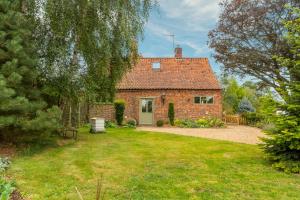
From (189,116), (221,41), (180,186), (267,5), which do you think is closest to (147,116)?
(189,116)

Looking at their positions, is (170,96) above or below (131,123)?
above

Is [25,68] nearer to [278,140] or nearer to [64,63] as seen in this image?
[64,63]

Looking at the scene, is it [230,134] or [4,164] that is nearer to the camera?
[4,164]

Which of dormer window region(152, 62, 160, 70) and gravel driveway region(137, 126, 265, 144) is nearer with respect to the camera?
gravel driveway region(137, 126, 265, 144)

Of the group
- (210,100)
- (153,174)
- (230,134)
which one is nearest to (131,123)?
(210,100)

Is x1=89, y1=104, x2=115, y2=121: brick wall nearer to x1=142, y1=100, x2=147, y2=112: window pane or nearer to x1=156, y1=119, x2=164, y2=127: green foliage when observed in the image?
x1=142, y1=100, x2=147, y2=112: window pane

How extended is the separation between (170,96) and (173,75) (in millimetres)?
1922

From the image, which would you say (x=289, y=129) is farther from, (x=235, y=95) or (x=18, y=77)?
(x=235, y=95)

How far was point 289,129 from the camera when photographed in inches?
274

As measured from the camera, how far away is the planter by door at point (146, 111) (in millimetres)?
22281

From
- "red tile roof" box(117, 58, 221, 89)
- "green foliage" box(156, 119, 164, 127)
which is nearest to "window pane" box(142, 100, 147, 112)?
"red tile roof" box(117, 58, 221, 89)

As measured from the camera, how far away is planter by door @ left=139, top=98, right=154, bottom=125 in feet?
73.1

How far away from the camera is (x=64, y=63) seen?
994 cm

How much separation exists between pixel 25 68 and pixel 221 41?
12.0 m
